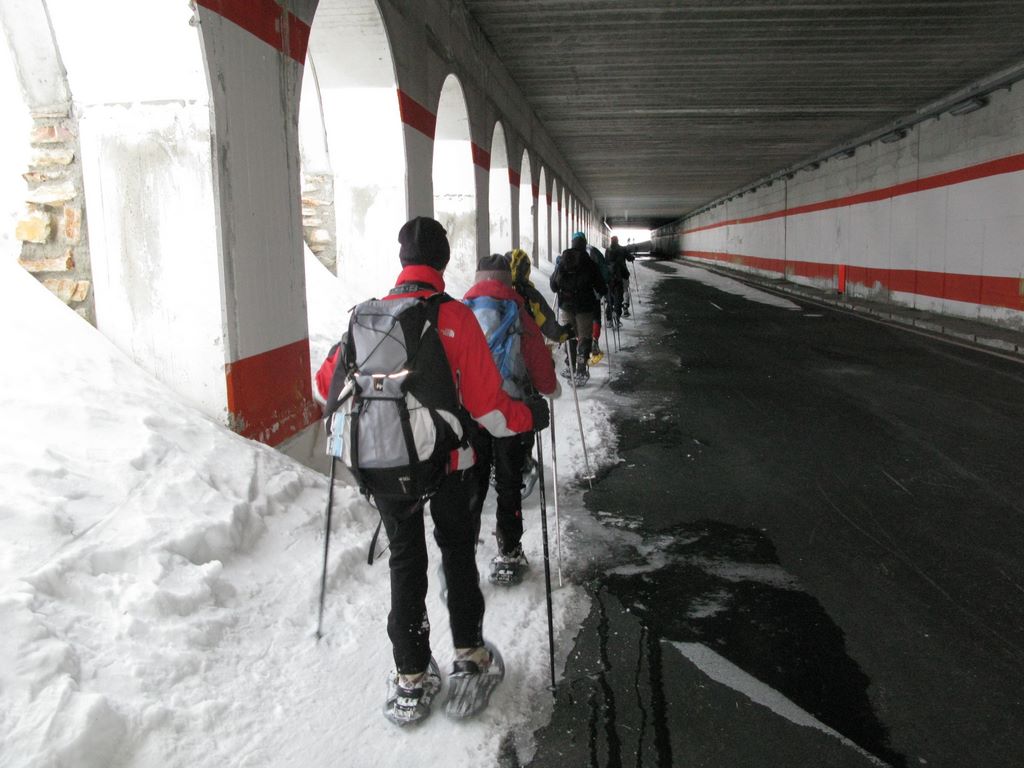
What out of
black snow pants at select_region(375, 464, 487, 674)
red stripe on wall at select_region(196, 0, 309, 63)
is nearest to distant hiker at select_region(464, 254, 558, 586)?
black snow pants at select_region(375, 464, 487, 674)

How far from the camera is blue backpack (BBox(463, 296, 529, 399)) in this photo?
4277 mm

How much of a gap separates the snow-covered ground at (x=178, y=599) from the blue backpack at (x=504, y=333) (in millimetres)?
1124

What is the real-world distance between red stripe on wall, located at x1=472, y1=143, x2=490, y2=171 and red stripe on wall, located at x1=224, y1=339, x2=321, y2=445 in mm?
7674

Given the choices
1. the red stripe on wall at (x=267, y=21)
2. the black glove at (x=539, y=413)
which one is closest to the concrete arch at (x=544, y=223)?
the red stripe on wall at (x=267, y=21)

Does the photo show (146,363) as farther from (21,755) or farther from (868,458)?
(868,458)

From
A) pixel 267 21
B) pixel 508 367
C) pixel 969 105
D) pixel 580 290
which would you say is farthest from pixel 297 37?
pixel 969 105

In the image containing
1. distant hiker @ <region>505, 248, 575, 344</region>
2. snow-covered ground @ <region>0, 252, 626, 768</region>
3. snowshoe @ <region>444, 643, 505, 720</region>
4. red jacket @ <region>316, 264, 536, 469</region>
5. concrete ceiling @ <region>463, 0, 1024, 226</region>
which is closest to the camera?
snow-covered ground @ <region>0, 252, 626, 768</region>

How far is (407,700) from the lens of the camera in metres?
3.05

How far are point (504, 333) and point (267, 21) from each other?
2811 millimetres

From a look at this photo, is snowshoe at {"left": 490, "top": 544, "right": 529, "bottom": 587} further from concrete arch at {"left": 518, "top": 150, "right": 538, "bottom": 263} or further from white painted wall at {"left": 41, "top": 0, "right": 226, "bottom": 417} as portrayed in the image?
concrete arch at {"left": 518, "top": 150, "right": 538, "bottom": 263}

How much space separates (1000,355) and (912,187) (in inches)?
306

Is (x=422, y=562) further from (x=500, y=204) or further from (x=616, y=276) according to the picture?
(x=500, y=204)

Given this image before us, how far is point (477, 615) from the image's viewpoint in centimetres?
328

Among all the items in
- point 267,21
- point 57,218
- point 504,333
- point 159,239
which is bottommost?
point 504,333
